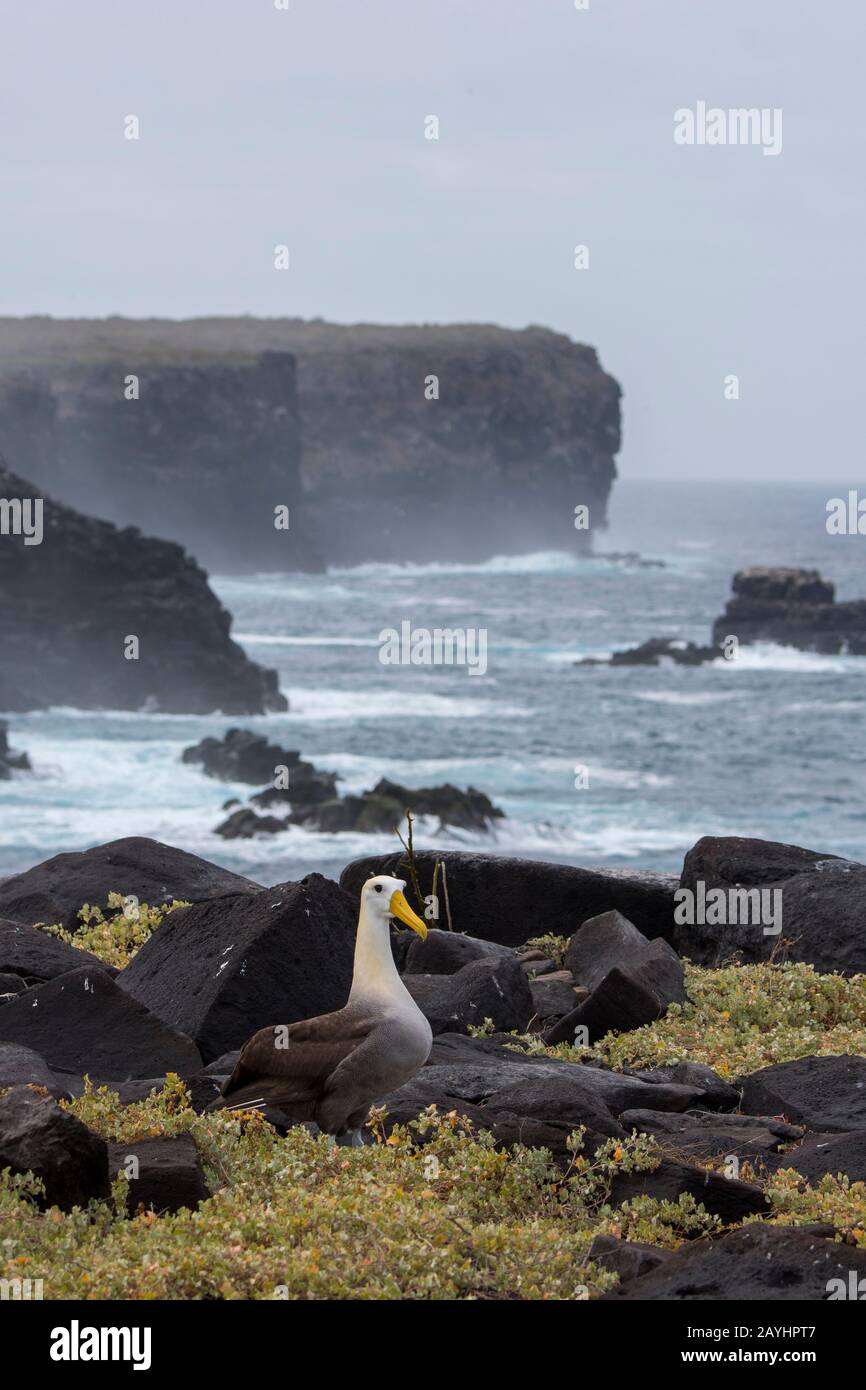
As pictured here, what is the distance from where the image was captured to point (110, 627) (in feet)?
242

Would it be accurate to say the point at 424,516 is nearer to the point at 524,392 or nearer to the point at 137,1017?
the point at 524,392

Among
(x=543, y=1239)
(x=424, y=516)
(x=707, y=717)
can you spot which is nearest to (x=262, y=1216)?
(x=543, y=1239)

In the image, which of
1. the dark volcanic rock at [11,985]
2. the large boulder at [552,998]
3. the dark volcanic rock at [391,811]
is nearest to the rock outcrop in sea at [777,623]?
the dark volcanic rock at [391,811]

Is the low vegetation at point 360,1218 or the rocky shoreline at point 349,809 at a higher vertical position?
the low vegetation at point 360,1218

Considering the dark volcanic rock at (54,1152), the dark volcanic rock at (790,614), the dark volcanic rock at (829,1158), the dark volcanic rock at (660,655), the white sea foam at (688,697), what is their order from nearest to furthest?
the dark volcanic rock at (54,1152) < the dark volcanic rock at (829,1158) < the white sea foam at (688,697) < the dark volcanic rock at (660,655) < the dark volcanic rock at (790,614)

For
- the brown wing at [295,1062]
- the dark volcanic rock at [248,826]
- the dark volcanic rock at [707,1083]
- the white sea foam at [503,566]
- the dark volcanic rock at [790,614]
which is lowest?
the dark volcanic rock at [248,826]

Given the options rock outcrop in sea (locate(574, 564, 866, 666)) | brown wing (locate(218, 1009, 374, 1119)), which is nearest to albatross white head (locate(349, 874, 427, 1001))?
brown wing (locate(218, 1009, 374, 1119))

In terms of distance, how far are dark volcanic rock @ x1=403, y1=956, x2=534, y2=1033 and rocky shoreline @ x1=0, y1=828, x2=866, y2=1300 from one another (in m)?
0.02

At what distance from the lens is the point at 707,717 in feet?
235

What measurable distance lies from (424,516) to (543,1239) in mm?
157786

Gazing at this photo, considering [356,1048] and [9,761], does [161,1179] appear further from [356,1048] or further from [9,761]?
[9,761]

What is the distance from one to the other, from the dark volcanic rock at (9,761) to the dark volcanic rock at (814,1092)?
47.2 meters

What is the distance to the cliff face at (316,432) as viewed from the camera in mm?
138750

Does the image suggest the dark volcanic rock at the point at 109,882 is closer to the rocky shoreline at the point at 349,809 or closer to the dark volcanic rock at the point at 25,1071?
the dark volcanic rock at the point at 25,1071
